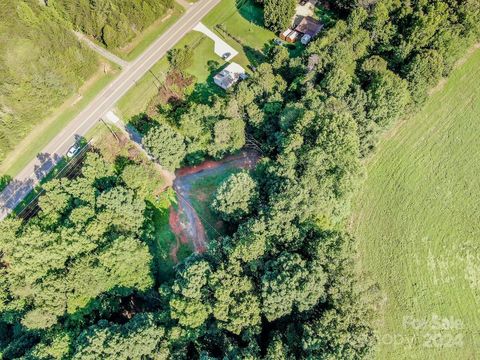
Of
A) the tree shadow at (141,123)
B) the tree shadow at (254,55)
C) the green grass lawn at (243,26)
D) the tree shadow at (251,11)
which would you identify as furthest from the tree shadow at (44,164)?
the tree shadow at (251,11)

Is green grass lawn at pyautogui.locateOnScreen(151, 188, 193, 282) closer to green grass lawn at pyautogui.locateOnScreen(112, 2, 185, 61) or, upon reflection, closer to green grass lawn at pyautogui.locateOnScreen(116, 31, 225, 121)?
green grass lawn at pyautogui.locateOnScreen(116, 31, 225, 121)

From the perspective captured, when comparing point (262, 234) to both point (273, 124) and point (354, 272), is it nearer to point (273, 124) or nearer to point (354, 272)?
point (354, 272)

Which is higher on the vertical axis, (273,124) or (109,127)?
(109,127)

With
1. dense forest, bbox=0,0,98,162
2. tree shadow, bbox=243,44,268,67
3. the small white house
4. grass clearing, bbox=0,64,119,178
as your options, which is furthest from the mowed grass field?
dense forest, bbox=0,0,98,162

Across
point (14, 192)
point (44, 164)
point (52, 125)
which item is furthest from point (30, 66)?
point (14, 192)

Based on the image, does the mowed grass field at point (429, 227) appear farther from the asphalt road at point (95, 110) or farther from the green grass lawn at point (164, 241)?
the asphalt road at point (95, 110)

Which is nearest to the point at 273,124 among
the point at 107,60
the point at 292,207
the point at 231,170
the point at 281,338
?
the point at 231,170

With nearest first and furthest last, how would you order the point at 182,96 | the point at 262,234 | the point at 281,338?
the point at 281,338
the point at 262,234
the point at 182,96
